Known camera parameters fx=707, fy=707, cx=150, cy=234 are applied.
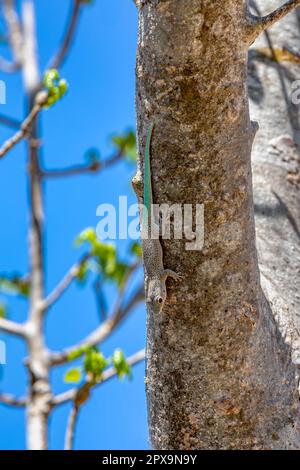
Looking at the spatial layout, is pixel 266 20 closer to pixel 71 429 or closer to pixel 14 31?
pixel 71 429

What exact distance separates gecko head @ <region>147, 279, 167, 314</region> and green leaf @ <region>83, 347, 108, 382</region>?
129cm

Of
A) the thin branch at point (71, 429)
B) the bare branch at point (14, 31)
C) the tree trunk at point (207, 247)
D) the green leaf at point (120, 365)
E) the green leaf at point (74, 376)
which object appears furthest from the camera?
the bare branch at point (14, 31)

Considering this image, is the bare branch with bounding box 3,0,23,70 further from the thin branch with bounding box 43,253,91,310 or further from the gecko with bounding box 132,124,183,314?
the gecko with bounding box 132,124,183,314

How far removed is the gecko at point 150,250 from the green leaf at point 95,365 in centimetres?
128

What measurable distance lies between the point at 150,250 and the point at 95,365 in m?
1.34

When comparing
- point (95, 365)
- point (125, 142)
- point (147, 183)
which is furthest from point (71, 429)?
point (125, 142)

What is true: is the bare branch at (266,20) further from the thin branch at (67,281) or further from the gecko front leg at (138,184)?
the thin branch at (67,281)

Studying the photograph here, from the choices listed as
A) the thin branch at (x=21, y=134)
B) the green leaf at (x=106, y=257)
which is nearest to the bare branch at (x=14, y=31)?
the green leaf at (x=106, y=257)

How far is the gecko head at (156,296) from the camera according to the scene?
1903 millimetres

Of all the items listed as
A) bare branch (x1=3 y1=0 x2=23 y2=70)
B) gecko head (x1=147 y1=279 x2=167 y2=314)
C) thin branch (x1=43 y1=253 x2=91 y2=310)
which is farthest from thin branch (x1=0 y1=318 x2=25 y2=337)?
bare branch (x1=3 y1=0 x2=23 y2=70)

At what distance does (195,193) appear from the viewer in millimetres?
1894

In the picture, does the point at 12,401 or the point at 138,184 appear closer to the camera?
the point at 138,184

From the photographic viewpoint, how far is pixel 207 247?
6.33 ft
